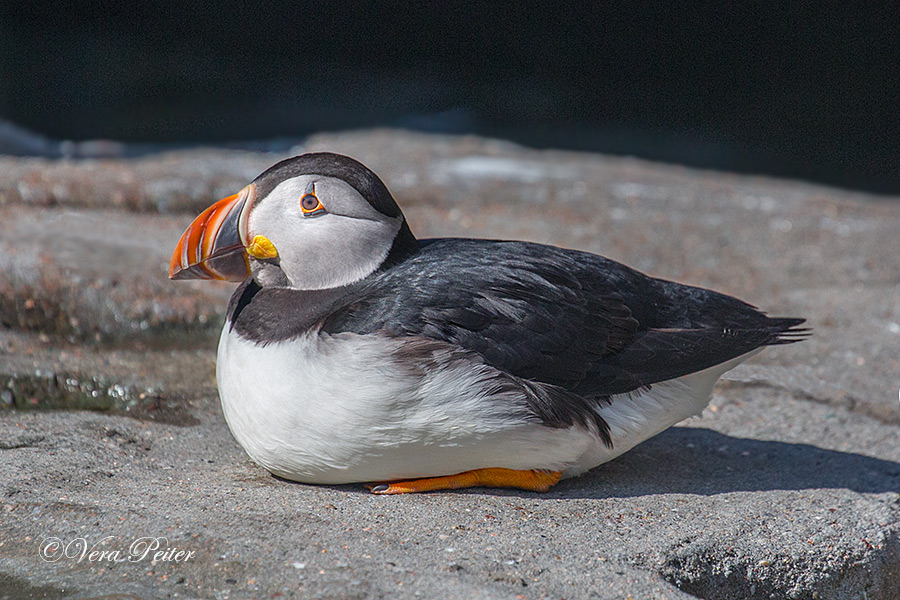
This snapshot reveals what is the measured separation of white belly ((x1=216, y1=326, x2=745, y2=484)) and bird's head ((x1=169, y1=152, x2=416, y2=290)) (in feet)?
0.87

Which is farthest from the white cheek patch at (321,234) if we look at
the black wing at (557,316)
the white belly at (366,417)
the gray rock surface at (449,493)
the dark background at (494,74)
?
the dark background at (494,74)

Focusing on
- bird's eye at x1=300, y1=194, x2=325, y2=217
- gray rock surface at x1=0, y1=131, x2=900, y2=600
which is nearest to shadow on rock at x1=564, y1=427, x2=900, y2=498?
gray rock surface at x1=0, y1=131, x2=900, y2=600

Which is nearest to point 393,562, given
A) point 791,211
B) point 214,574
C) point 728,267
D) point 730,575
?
point 214,574

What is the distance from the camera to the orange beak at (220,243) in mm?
3186

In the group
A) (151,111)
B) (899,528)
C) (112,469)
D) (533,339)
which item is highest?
(151,111)

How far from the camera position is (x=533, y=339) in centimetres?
312

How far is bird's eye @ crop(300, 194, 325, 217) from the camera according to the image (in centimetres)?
312

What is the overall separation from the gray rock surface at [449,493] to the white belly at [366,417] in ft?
0.44

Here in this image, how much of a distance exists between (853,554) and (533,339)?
1290mm

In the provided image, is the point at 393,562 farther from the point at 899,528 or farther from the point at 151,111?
the point at 151,111

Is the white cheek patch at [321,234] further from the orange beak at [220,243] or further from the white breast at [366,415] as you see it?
the white breast at [366,415]

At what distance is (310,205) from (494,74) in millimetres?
8284

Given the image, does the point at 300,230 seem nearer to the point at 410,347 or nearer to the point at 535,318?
the point at 410,347

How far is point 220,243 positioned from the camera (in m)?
3.19
